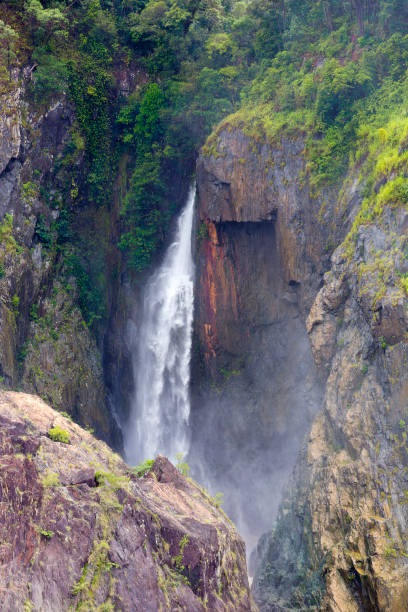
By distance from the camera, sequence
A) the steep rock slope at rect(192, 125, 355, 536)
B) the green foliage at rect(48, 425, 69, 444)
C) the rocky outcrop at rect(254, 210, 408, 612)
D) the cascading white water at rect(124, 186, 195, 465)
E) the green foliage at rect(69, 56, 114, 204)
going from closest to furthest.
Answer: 1. the green foliage at rect(48, 425, 69, 444)
2. the rocky outcrop at rect(254, 210, 408, 612)
3. the steep rock slope at rect(192, 125, 355, 536)
4. the cascading white water at rect(124, 186, 195, 465)
5. the green foliage at rect(69, 56, 114, 204)

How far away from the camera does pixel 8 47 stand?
23.9 m

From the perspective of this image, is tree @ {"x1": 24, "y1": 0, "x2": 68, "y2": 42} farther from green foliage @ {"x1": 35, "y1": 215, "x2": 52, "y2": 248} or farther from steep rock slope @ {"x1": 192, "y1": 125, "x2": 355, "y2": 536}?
steep rock slope @ {"x1": 192, "y1": 125, "x2": 355, "y2": 536}

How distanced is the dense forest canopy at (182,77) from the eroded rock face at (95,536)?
14090 millimetres

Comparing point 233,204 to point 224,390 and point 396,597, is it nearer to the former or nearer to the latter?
point 224,390

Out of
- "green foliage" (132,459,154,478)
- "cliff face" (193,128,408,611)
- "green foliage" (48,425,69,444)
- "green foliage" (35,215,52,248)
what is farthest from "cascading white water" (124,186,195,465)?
"green foliage" (48,425,69,444)

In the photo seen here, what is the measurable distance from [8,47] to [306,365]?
66.0 ft

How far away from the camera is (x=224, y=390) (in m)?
26.3

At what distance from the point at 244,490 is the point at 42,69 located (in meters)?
23.0

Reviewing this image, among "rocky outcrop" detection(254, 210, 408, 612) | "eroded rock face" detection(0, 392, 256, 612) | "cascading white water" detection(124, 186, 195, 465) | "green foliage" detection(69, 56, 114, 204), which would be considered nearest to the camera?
"eroded rock face" detection(0, 392, 256, 612)

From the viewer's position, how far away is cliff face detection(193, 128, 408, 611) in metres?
14.2

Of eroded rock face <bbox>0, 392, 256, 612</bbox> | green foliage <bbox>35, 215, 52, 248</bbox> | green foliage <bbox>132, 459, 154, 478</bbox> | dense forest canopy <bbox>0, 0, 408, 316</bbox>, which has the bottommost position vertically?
eroded rock face <bbox>0, 392, 256, 612</bbox>

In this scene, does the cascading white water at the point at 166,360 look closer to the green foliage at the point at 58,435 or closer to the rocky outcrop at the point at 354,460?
the rocky outcrop at the point at 354,460

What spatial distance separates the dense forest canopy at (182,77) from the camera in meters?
20.8

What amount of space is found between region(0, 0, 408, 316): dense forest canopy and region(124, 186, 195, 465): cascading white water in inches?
64.6
